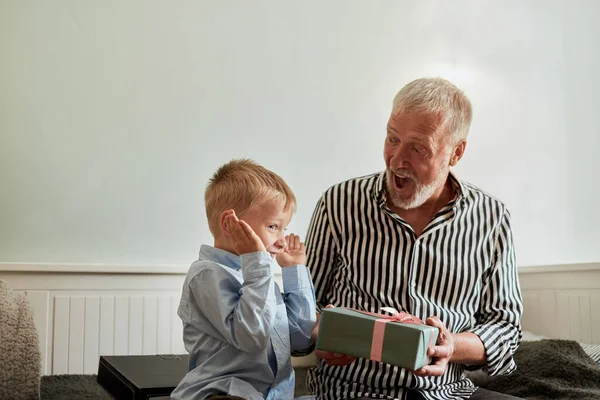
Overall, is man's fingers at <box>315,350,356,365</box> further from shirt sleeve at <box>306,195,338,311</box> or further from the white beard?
the white beard

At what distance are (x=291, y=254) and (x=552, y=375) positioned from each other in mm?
951

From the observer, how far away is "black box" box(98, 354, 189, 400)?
1496mm

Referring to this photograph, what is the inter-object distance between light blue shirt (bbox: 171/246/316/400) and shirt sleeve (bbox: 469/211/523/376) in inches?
16.8

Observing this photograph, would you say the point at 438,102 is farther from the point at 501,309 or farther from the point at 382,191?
the point at 501,309

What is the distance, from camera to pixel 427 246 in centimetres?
164

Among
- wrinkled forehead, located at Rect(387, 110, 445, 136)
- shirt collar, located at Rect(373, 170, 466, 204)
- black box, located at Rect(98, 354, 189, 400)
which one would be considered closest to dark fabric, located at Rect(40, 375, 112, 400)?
black box, located at Rect(98, 354, 189, 400)

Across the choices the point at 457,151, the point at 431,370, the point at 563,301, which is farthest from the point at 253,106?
the point at 431,370

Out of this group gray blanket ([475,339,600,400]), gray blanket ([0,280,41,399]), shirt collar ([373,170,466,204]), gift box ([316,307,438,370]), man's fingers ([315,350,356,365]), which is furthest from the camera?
gray blanket ([475,339,600,400])

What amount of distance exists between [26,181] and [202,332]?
138 centimetres

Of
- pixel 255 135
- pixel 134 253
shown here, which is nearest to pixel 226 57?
pixel 255 135

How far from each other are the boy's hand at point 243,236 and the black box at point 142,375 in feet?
1.25

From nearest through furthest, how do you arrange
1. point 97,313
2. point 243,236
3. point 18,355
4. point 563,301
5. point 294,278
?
point 243,236, point 294,278, point 18,355, point 97,313, point 563,301

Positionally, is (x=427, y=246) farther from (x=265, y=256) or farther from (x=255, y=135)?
(x=255, y=135)

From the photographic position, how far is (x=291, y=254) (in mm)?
1511
